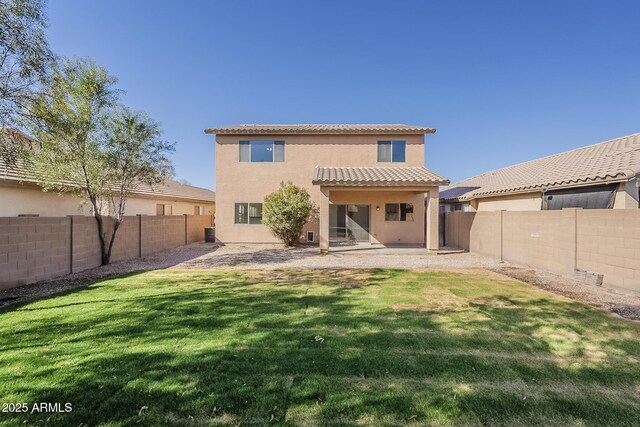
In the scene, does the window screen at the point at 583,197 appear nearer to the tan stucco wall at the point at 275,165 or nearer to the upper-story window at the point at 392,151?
the tan stucco wall at the point at 275,165

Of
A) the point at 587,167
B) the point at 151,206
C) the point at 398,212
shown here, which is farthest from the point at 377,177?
the point at 151,206

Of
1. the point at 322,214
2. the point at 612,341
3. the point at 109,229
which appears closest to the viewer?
the point at 612,341

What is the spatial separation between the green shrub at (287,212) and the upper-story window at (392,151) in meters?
5.76

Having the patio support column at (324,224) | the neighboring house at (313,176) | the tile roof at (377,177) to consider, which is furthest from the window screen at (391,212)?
the patio support column at (324,224)

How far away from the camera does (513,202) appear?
14.8 m

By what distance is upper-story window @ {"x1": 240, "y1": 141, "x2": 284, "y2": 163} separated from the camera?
17.8 metres

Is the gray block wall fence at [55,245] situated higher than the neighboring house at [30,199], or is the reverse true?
the neighboring house at [30,199]

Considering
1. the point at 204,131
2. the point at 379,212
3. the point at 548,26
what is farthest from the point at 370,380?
the point at 548,26

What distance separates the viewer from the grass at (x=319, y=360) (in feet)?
9.73

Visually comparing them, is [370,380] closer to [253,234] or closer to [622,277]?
[622,277]

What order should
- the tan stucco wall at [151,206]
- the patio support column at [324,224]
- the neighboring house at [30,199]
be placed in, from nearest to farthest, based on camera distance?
1. the neighboring house at [30,199]
2. the patio support column at [324,224]
3. the tan stucco wall at [151,206]

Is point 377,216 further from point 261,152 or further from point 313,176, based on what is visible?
point 261,152

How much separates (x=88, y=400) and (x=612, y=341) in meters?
7.76

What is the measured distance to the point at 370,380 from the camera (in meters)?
3.52
